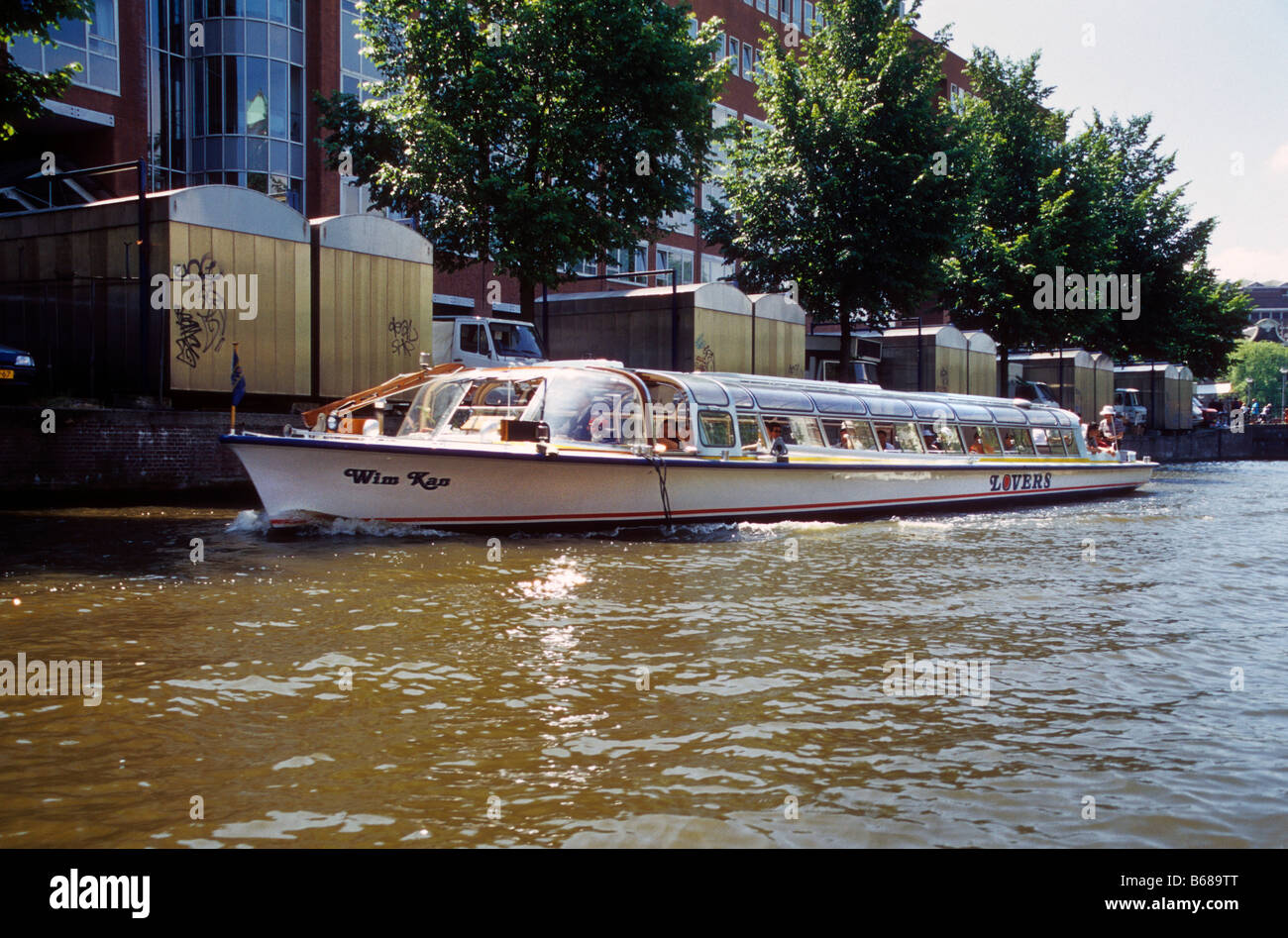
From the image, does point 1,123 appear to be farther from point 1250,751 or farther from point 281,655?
point 1250,751

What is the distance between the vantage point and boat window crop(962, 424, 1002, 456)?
21109 millimetres

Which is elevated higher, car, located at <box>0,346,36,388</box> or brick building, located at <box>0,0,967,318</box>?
brick building, located at <box>0,0,967,318</box>

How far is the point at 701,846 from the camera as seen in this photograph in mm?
4070

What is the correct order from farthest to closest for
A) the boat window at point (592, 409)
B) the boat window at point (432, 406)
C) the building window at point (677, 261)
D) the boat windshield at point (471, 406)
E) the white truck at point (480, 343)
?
the building window at point (677, 261) < the white truck at point (480, 343) < the boat window at point (432, 406) < the boat windshield at point (471, 406) < the boat window at point (592, 409)

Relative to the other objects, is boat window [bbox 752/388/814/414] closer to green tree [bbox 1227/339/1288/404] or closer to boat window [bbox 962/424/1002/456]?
boat window [bbox 962/424/1002/456]

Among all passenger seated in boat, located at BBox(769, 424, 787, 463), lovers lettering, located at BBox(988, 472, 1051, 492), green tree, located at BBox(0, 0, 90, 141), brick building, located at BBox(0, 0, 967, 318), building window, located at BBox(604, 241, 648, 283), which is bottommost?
lovers lettering, located at BBox(988, 472, 1051, 492)

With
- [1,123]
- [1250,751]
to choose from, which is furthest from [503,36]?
[1250,751]

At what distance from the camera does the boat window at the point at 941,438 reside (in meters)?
20.0

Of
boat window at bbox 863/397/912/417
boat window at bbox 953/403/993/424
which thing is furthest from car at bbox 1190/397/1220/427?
boat window at bbox 863/397/912/417

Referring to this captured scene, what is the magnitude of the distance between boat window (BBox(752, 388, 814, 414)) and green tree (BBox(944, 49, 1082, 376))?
61.7 feet

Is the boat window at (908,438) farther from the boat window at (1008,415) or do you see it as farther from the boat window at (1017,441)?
the boat window at (1008,415)

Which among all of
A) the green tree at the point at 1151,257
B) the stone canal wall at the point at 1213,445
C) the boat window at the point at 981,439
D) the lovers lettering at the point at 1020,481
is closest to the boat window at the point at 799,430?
the lovers lettering at the point at 1020,481

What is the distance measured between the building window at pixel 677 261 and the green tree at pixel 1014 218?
47.3ft

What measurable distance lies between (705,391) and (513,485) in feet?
11.8
